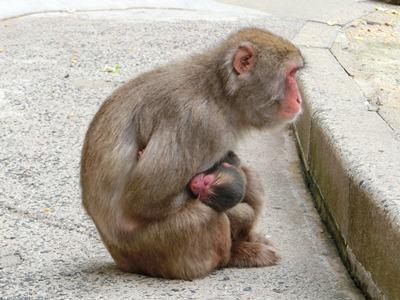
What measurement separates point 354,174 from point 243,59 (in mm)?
751

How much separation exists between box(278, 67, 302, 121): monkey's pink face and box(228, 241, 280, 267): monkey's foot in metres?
0.64

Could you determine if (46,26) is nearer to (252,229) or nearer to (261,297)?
(252,229)

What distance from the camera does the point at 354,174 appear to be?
450 centimetres

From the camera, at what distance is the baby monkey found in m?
4.17

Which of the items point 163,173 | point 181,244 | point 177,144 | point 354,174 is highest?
point 177,144

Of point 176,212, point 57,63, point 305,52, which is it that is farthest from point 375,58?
point 176,212

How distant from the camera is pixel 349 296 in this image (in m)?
4.25

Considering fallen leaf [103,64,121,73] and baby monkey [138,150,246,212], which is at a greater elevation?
baby monkey [138,150,246,212]

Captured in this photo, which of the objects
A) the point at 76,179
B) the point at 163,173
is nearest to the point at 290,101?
the point at 163,173

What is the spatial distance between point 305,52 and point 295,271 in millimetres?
3138

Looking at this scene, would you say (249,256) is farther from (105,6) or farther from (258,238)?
(105,6)

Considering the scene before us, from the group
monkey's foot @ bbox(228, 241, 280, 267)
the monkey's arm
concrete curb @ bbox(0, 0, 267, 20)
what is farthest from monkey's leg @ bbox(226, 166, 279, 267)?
concrete curb @ bbox(0, 0, 267, 20)

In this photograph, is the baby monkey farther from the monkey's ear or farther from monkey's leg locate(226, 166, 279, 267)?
the monkey's ear

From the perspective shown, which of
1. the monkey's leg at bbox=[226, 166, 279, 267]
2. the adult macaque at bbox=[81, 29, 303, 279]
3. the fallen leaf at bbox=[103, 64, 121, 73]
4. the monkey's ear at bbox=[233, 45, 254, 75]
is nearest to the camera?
the adult macaque at bbox=[81, 29, 303, 279]
